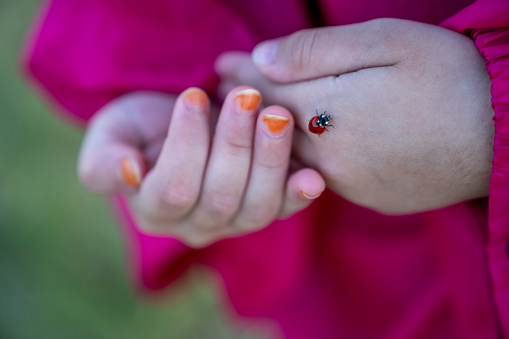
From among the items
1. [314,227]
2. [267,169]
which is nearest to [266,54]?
[267,169]

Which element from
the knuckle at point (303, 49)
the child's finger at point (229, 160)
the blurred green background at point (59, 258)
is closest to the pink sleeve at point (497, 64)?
the knuckle at point (303, 49)

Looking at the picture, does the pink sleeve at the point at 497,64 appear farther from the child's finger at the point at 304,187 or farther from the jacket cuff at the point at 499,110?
the child's finger at the point at 304,187

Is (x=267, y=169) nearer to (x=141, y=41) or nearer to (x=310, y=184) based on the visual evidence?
(x=310, y=184)

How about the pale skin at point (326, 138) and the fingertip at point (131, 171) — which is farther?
the fingertip at point (131, 171)

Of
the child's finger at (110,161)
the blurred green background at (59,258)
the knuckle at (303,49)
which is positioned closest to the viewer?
the knuckle at (303,49)

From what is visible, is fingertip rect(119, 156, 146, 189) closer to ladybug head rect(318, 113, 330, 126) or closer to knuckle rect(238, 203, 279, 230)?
knuckle rect(238, 203, 279, 230)

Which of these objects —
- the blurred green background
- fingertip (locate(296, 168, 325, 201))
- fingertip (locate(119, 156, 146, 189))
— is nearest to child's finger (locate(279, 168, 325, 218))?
fingertip (locate(296, 168, 325, 201))

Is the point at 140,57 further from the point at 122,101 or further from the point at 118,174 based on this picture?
the point at 118,174
